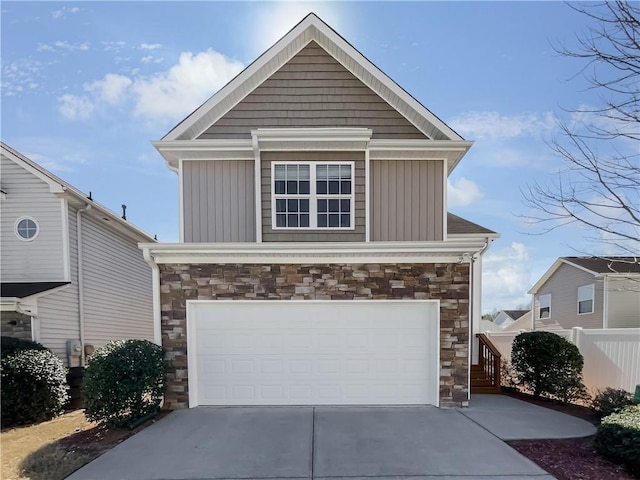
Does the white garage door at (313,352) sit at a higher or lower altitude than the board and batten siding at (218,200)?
lower

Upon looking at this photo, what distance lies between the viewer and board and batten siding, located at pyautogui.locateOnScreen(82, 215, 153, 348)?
1062 centimetres

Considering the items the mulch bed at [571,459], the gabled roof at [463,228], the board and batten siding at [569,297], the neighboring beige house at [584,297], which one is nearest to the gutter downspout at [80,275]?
the gabled roof at [463,228]

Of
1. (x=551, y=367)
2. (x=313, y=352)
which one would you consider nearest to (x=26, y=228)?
(x=313, y=352)

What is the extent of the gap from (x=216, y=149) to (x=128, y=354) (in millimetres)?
4579

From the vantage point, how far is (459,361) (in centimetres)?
716

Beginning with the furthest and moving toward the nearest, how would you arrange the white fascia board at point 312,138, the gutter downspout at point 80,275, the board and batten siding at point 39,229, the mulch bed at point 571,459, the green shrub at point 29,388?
1. the gutter downspout at point 80,275
2. the board and batten siding at point 39,229
3. the white fascia board at point 312,138
4. the green shrub at point 29,388
5. the mulch bed at point 571,459

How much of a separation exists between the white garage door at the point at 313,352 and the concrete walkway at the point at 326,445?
330 millimetres

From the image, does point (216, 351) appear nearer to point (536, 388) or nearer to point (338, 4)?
point (536, 388)

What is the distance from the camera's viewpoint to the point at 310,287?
24.1 ft

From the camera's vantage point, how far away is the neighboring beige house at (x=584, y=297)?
15422 millimetres

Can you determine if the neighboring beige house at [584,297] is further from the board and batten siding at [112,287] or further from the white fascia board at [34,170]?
the white fascia board at [34,170]

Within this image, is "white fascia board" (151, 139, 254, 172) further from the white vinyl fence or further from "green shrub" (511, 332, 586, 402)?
the white vinyl fence

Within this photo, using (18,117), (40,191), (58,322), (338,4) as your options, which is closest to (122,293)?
(58,322)

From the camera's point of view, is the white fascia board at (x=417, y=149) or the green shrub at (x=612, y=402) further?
the white fascia board at (x=417, y=149)
